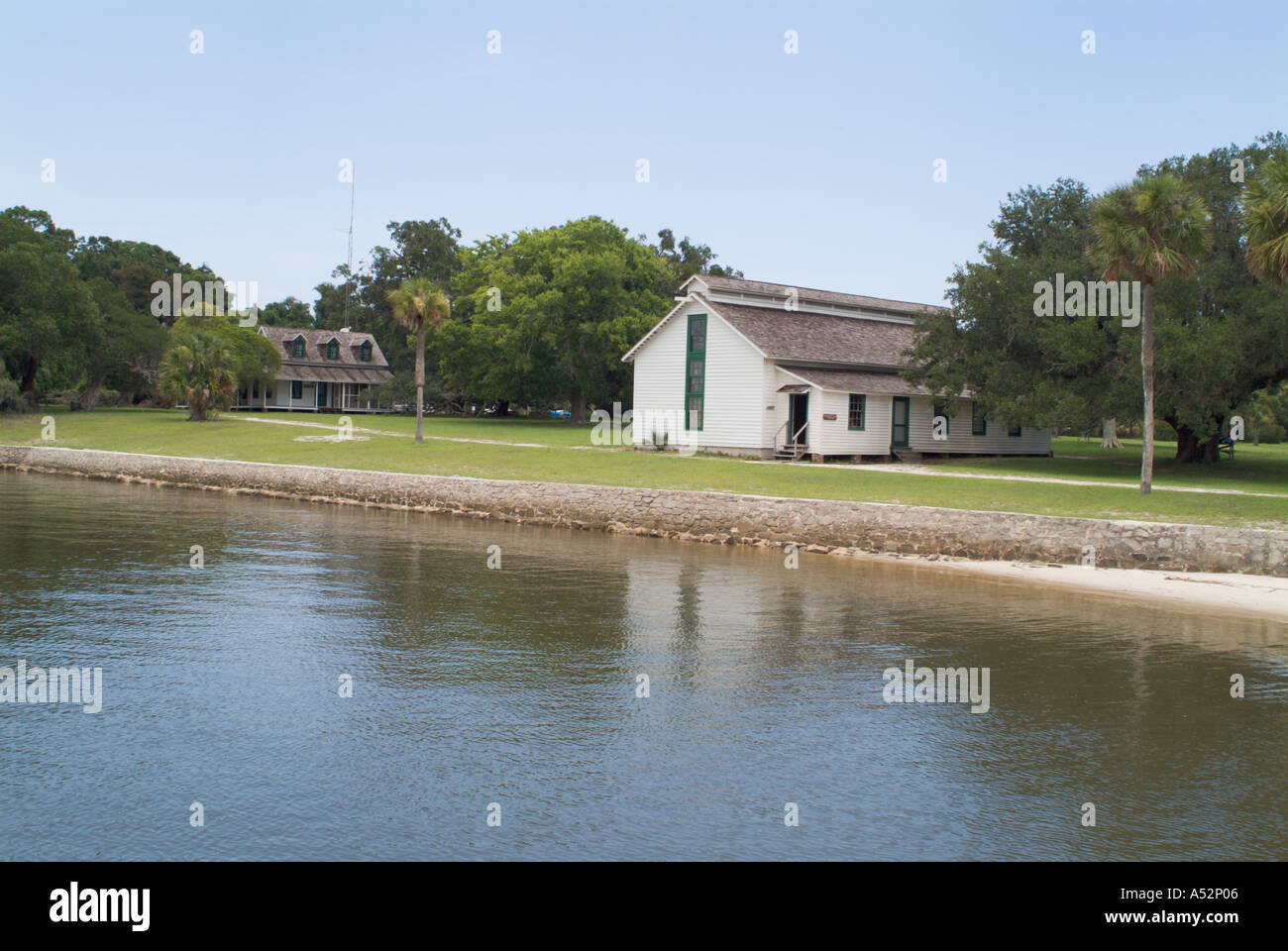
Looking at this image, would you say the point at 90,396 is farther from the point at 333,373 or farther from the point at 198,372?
Result: the point at 198,372

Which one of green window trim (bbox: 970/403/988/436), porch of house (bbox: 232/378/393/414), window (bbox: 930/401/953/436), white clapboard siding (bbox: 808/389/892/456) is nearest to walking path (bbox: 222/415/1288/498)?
white clapboard siding (bbox: 808/389/892/456)

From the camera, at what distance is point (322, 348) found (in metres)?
89.4

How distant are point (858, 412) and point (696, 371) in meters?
6.83

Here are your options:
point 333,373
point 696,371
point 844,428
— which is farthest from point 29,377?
point 844,428

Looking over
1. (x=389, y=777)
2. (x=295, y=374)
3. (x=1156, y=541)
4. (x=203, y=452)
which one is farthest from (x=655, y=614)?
(x=295, y=374)

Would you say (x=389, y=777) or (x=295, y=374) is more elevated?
(x=295, y=374)

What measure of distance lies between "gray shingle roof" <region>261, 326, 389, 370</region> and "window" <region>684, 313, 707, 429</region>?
→ 4730 cm

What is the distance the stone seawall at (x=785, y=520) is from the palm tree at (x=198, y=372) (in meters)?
18.8

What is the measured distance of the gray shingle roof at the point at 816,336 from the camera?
4344cm

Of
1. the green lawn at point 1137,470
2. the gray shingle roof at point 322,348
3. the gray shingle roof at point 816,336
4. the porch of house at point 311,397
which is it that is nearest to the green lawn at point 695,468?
the green lawn at point 1137,470
